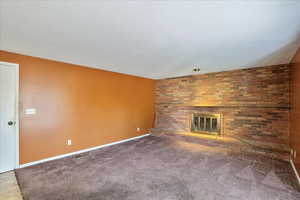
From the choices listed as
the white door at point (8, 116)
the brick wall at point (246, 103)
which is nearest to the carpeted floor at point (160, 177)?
the white door at point (8, 116)

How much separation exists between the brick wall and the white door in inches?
165

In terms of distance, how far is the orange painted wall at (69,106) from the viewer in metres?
2.96

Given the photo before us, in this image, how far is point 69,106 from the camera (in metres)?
3.53

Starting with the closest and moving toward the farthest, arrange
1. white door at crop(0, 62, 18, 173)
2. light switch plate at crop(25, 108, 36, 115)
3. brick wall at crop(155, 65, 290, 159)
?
1. white door at crop(0, 62, 18, 173)
2. light switch plate at crop(25, 108, 36, 115)
3. brick wall at crop(155, 65, 290, 159)

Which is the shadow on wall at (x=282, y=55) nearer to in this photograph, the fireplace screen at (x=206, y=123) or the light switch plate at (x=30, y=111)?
the fireplace screen at (x=206, y=123)

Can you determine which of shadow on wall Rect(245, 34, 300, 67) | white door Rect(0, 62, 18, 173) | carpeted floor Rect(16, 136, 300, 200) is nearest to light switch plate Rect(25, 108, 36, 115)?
white door Rect(0, 62, 18, 173)

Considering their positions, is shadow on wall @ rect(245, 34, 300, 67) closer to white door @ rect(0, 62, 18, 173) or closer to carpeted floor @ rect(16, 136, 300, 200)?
carpeted floor @ rect(16, 136, 300, 200)

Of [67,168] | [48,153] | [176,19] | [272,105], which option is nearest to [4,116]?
[48,153]

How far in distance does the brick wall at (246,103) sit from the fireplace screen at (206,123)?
0.55ft

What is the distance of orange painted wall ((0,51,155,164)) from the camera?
2955 mm

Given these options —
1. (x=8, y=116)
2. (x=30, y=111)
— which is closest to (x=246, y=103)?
(x=30, y=111)

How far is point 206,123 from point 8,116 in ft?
16.5

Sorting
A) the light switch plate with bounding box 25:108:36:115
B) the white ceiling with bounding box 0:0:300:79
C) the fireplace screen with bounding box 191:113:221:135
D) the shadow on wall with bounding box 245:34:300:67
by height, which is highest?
the white ceiling with bounding box 0:0:300:79

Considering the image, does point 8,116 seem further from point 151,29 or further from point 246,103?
point 246,103
